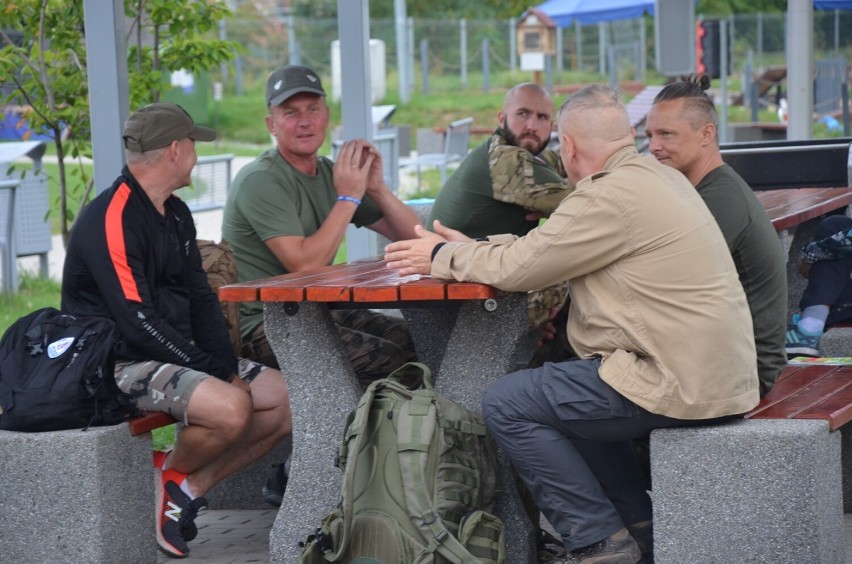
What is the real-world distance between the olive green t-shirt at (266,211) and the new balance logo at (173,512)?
0.80 metres

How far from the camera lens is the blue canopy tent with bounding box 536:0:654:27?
24.7 metres

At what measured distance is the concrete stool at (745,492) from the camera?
3596 mm

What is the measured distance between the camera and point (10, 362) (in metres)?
4.23

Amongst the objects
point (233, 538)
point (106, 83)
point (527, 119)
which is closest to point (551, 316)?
point (527, 119)

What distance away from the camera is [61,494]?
13.8ft

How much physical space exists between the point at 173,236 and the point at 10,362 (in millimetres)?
748

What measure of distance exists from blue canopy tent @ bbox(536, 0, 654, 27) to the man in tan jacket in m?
21.2

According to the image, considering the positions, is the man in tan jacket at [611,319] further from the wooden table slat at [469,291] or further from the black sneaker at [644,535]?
the black sneaker at [644,535]

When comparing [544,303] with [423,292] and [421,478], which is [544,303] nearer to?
[423,292]

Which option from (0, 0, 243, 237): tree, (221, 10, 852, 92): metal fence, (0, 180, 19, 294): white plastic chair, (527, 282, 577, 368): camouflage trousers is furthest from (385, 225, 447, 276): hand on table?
(221, 10, 852, 92): metal fence

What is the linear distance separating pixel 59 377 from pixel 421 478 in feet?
4.11

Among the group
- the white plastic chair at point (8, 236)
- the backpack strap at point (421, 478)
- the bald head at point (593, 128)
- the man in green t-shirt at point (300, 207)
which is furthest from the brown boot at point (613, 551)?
the white plastic chair at point (8, 236)

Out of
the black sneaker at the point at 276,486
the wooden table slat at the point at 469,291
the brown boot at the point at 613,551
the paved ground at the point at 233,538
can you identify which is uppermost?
the wooden table slat at the point at 469,291

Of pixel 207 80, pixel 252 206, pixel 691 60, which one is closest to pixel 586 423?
pixel 252 206
